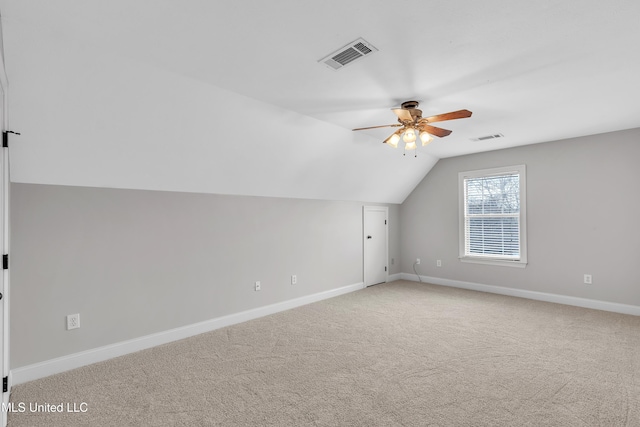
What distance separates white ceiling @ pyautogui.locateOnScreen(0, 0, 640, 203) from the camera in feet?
6.31

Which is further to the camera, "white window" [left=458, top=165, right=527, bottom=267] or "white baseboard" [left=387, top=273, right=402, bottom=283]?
"white baseboard" [left=387, top=273, right=402, bottom=283]

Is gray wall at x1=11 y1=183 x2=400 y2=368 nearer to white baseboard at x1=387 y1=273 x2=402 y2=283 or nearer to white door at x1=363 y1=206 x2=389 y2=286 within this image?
white door at x1=363 y1=206 x2=389 y2=286

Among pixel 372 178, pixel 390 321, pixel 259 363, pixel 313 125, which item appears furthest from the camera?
pixel 372 178

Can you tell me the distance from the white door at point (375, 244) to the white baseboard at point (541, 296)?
0.80 m

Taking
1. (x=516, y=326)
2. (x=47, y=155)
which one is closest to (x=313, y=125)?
(x=47, y=155)

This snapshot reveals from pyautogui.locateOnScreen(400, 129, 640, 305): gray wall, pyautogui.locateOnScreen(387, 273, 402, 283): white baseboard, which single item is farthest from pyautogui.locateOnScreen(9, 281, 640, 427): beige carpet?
pyautogui.locateOnScreen(387, 273, 402, 283): white baseboard

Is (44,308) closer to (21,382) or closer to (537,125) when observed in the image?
(21,382)

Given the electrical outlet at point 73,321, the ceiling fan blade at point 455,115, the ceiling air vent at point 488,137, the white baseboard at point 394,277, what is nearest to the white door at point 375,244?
the white baseboard at point 394,277

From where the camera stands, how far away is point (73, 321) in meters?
2.88

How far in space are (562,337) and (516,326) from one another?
46 centimetres

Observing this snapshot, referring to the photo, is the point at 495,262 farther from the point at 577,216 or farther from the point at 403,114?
the point at 403,114

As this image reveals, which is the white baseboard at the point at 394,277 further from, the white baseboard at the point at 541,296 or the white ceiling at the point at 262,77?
the white ceiling at the point at 262,77

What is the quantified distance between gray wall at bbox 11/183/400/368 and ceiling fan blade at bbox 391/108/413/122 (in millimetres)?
2150

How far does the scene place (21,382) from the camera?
2594 millimetres
